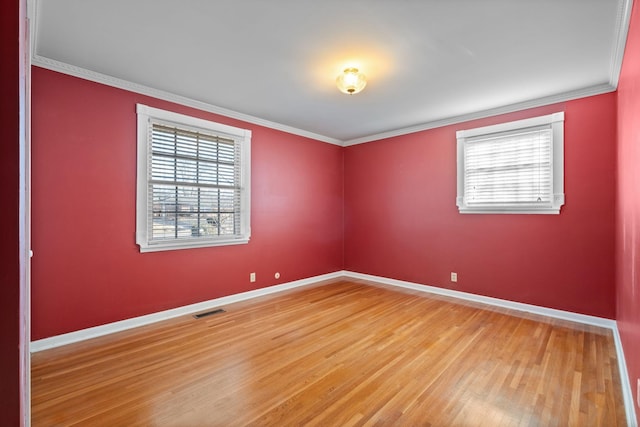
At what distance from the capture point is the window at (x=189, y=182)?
3381 millimetres

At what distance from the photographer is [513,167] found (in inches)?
153

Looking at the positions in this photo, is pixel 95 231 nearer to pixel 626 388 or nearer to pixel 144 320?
pixel 144 320

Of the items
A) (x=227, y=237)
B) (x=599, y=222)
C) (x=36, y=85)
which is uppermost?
(x=36, y=85)

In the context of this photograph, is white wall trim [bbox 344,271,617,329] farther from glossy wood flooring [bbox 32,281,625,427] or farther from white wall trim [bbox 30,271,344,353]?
white wall trim [bbox 30,271,344,353]

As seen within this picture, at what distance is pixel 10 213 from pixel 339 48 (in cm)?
242

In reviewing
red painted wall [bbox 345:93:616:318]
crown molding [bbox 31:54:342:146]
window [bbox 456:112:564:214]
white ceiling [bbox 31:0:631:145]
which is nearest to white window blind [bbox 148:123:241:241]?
crown molding [bbox 31:54:342:146]

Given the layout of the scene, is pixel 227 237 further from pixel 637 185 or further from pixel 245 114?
pixel 637 185

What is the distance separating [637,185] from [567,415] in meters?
1.43

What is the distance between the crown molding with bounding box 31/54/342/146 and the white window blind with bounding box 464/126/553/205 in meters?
2.75

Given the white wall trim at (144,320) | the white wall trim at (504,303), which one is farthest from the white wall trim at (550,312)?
the white wall trim at (144,320)

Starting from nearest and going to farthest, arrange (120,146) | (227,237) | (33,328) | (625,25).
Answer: (625,25) < (33,328) < (120,146) < (227,237)

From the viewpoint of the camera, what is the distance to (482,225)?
4164 millimetres

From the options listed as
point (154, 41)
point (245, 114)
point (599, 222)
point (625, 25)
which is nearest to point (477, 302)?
point (599, 222)

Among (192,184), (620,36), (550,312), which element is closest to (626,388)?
(550,312)
